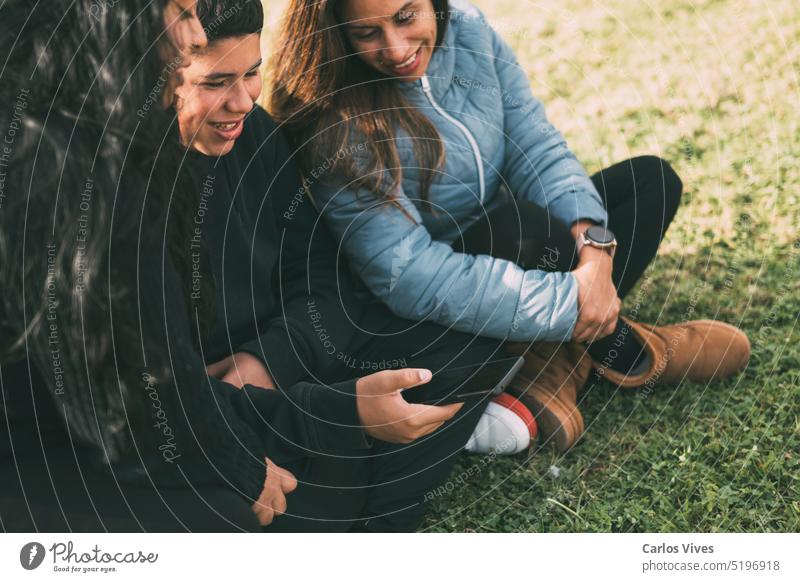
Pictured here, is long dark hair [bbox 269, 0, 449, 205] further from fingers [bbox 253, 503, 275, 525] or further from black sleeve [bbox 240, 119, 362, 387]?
fingers [bbox 253, 503, 275, 525]

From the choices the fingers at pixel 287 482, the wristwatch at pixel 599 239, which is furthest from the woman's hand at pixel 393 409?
the wristwatch at pixel 599 239

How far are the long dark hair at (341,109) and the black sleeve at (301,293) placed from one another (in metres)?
0.05

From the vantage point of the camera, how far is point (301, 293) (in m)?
1.53

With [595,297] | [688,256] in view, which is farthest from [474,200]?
[688,256]

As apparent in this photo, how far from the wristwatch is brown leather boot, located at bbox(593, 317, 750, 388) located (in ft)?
0.46

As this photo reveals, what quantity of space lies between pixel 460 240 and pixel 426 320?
17 centimetres

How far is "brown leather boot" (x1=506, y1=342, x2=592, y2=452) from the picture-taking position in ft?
5.09

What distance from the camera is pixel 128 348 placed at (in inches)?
48.6

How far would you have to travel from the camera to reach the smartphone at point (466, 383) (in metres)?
1.42

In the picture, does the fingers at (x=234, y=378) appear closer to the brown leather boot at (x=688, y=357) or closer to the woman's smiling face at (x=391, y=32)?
the woman's smiling face at (x=391, y=32)

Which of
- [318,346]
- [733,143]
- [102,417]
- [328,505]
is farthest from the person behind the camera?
[733,143]

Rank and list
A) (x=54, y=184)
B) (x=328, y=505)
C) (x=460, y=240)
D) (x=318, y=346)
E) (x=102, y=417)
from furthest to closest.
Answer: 1. (x=460, y=240)
2. (x=318, y=346)
3. (x=328, y=505)
4. (x=102, y=417)
5. (x=54, y=184)

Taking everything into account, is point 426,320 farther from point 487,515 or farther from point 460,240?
point 487,515
